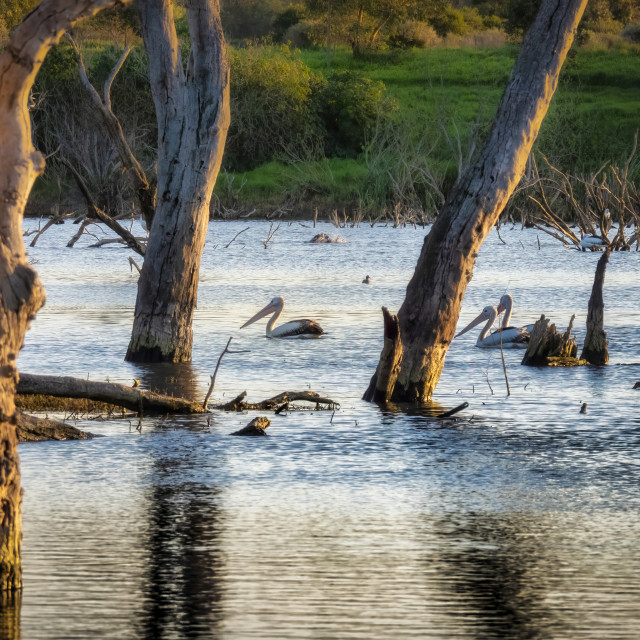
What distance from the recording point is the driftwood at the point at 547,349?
14805 mm

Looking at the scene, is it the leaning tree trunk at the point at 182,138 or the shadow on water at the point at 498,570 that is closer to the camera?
the shadow on water at the point at 498,570

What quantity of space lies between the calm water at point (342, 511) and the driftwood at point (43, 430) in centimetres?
21

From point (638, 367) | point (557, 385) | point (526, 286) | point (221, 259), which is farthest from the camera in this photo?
point (221, 259)

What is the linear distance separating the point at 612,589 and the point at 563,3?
19.7 feet

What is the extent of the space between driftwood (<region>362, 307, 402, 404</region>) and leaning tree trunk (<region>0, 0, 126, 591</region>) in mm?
5119

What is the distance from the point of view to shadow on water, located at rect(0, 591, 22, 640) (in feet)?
18.5

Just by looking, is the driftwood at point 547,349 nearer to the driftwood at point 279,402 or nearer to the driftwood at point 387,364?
the driftwood at point 387,364

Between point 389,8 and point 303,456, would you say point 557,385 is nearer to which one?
point 303,456

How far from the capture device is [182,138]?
1313 centimetres

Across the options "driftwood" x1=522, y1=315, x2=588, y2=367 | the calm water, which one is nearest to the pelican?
the calm water

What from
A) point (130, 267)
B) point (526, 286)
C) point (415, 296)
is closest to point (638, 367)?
point (415, 296)

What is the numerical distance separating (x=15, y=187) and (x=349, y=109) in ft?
219

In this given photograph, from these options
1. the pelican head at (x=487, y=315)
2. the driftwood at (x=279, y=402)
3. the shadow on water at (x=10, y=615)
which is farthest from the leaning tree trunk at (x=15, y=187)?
the pelican head at (x=487, y=315)

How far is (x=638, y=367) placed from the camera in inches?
577
